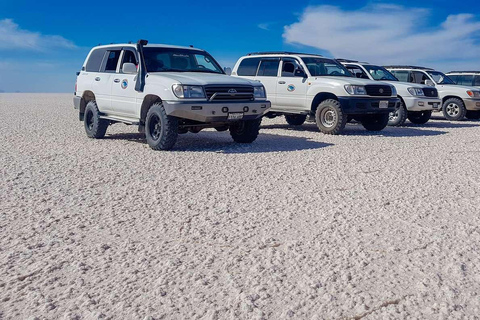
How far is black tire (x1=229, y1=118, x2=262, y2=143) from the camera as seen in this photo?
9.59 m

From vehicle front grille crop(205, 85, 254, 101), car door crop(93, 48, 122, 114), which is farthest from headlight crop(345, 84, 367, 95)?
car door crop(93, 48, 122, 114)

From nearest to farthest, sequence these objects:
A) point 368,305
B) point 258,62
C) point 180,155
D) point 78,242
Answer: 1. point 368,305
2. point 78,242
3. point 180,155
4. point 258,62

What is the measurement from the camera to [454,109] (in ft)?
56.0

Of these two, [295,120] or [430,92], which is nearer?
[295,120]

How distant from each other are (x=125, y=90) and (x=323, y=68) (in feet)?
17.5

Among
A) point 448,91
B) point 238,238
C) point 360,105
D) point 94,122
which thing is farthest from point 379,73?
point 238,238

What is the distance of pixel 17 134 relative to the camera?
11578 millimetres

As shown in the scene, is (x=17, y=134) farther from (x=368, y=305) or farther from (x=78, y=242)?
(x=368, y=305)

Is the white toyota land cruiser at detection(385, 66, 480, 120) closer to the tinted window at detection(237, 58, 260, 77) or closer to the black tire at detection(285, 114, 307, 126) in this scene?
the black tire at detection(285, 114, 307, 126)

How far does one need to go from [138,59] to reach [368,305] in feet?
23.8

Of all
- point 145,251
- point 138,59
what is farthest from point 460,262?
point 138,59

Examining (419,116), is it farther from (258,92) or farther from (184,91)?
(184,91)

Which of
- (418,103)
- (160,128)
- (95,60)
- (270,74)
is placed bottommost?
(160,128)

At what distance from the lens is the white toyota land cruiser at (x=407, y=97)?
556 inches
